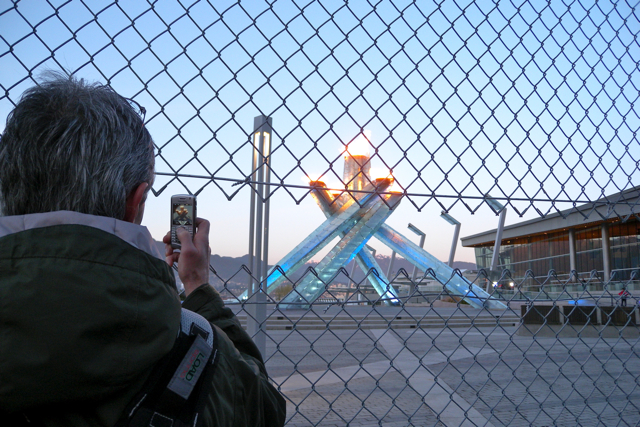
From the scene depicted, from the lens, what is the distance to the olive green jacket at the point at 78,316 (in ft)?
2.10

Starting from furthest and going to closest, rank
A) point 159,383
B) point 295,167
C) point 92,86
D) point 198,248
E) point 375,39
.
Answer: point 375,39
point 295,167
point 198,248
point 92,86
point 159,383

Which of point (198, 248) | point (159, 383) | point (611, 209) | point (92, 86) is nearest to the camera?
point (159, 383)

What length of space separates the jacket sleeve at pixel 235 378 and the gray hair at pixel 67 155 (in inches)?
10.8

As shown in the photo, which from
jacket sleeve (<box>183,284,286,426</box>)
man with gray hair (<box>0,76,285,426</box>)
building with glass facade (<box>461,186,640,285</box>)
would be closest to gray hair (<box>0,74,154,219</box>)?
man with gray hair (<box>0,76,285,426</box>)

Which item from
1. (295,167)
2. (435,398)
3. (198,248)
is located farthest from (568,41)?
(435,398)

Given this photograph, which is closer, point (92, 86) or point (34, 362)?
point (34, 362)

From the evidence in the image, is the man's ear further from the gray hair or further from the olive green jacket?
the olive green jacket

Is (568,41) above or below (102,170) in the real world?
above

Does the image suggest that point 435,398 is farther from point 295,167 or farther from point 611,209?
point 295,167

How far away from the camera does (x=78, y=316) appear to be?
2.13 ft

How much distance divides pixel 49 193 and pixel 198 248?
327mm

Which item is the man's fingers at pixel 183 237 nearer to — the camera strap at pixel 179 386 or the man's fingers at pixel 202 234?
the man's fingers at pixel 202 234

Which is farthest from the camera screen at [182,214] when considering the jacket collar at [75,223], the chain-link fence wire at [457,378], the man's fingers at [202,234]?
the chain-link fence wire at [457,378]

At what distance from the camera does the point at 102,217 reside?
0.77 metres
